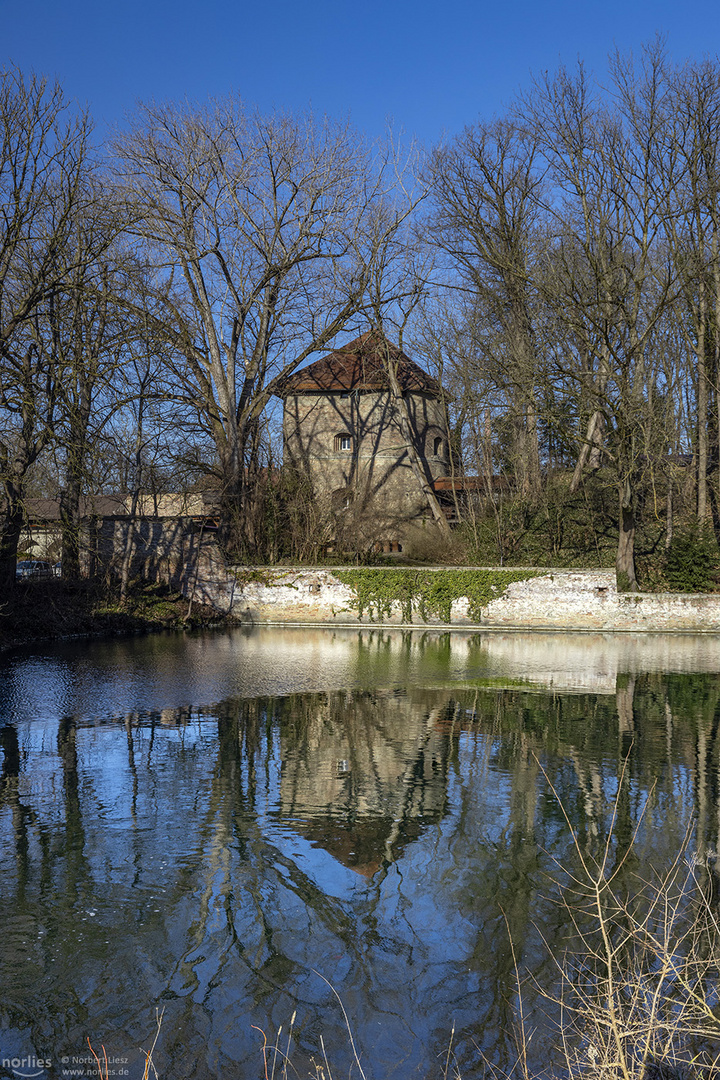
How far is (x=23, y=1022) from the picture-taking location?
4004 millimetres

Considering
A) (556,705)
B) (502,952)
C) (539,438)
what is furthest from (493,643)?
(502,952)

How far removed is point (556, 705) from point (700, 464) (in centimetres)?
1689

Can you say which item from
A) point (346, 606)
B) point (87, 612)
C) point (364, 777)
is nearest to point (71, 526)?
point (87, 612)

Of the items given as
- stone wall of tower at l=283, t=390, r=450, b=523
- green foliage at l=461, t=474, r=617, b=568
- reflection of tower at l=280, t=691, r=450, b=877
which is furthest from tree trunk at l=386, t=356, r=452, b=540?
reflection of tower at l=280, t=691, r=450, b=877

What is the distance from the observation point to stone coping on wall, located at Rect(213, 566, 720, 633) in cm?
2328

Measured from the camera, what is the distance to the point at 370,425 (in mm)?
34906

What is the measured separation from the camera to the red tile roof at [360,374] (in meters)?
34.0

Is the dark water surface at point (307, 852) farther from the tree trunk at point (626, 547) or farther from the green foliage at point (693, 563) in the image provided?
the green foliage at point (693, 563)

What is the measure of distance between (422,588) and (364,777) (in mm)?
16872

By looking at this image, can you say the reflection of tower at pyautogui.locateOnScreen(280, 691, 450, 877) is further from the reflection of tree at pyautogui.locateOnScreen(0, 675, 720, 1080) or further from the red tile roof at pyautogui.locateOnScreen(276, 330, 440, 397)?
the red tile roof at pyautogui.locateOnScreen(276, 330, 440, 397)

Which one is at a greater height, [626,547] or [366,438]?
[366,438]

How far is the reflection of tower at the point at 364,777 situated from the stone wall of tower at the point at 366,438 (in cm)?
2291

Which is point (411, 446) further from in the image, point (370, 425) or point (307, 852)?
point (307, 852)

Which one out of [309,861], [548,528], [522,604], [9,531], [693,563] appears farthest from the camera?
[548,528]
